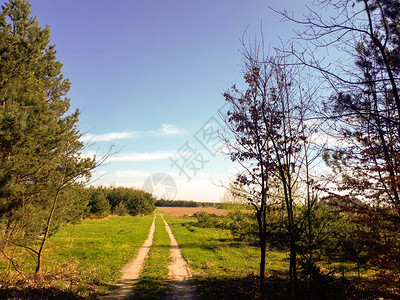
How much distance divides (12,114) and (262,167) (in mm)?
9644

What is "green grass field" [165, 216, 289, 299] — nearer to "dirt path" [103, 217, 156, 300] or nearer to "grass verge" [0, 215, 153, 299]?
"dirt path" [103, 217, 156, 300]

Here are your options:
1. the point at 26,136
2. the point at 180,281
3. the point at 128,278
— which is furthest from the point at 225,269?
the point at 26,136

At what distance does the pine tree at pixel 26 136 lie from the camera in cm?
854

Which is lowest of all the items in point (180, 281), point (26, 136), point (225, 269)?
point (225, 269)

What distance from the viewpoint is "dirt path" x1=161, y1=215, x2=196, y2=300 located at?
723 cm

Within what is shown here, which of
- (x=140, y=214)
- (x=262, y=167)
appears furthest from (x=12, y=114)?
(x=140, y=214)

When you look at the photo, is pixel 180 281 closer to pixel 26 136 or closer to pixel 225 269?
pixel 225 269

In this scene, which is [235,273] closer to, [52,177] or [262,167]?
[262,167]

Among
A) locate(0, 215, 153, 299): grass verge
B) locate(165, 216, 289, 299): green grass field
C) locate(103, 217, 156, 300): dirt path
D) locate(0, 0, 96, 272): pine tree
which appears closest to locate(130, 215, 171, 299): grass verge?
locate(103, 217, 156, 300): dirt path

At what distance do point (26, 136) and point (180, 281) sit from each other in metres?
8.77

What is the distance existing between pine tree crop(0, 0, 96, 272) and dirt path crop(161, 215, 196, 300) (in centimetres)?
538

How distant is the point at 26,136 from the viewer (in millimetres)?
8758

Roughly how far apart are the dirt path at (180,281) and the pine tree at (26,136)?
5380 mm

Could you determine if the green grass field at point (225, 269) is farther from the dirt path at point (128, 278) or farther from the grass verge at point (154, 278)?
the dirt path at point (128, 278)
